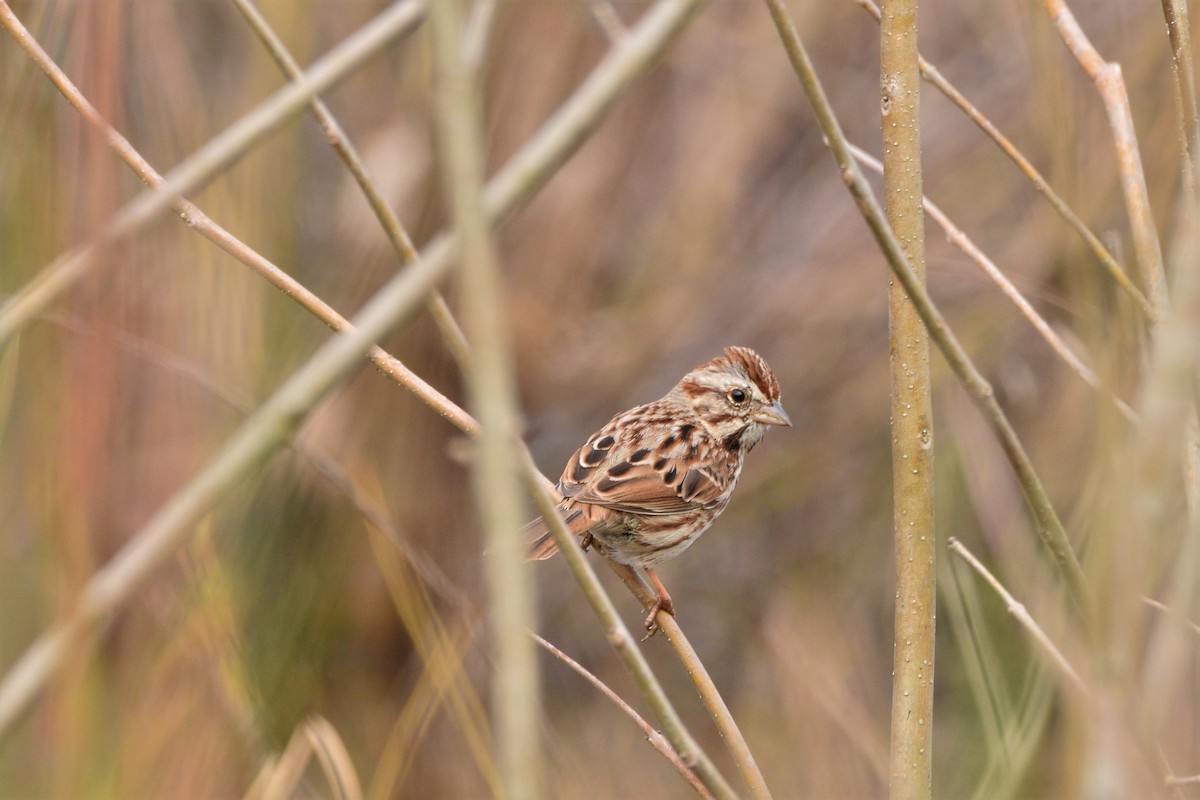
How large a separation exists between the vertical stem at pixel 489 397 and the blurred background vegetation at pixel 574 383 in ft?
2.51

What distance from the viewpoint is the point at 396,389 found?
490 cm

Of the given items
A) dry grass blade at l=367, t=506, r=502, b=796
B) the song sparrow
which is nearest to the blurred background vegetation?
dry grass blade at l=367, t=506, r=502, b=796

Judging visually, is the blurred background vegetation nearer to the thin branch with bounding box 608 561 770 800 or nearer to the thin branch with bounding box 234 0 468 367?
the thin branch with bounding box 608 561 770 800

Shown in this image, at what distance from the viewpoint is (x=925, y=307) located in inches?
48.4

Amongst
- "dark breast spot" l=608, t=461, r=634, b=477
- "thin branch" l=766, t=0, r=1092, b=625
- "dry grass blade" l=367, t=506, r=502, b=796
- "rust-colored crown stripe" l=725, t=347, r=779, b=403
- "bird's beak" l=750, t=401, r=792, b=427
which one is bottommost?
Answer: "dry grass blade" l=367, t=506, r=502, b=796

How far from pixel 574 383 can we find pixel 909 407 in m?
3.91

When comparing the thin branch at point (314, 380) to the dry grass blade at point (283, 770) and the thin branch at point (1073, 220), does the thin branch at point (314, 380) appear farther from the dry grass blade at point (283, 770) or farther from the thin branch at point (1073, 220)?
the dry grass blade at point (283, 770)

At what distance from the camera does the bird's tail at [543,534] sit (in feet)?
9.61

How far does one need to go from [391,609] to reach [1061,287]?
3.00m

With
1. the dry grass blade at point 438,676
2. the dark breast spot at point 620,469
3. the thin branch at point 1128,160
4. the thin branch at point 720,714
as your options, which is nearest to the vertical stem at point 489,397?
the thin branch at point 720,714

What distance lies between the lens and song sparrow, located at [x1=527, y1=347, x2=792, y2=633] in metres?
3.30

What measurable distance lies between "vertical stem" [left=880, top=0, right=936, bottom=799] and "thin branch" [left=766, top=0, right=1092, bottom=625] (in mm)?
333

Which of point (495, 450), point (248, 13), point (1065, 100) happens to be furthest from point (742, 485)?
point (495, 450)

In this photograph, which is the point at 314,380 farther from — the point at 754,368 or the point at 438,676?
the point at 754,368
